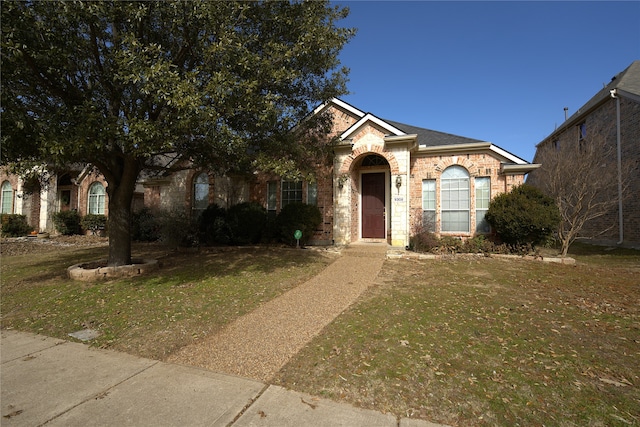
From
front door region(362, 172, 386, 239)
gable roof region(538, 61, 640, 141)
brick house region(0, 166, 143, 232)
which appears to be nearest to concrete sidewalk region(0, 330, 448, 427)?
front door region(362, 172, 386, 239)

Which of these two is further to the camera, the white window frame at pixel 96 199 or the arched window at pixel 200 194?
the white window frame at pixel 96 199

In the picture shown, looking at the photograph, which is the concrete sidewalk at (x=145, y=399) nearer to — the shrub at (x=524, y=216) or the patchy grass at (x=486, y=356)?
the patchy grass at (x=486, y=356)

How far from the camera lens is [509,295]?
602cm

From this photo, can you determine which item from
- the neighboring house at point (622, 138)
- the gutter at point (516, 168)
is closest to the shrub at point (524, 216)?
the gutter at point (516, 168)

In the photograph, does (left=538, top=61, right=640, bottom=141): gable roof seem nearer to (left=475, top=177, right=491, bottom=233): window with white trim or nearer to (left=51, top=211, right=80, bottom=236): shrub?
(left=475, top=177, right=491, bottom=233): window with white trim

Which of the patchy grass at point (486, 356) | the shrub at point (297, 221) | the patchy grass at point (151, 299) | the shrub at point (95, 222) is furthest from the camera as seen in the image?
the shrub at point (95, 222)

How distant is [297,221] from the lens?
1165 centimetres

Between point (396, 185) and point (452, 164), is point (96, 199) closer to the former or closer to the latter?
point (396, 185)

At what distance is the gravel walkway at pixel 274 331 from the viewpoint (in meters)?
3.48

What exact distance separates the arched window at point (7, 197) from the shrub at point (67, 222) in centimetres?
599

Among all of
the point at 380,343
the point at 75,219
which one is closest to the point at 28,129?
the point at 380,343

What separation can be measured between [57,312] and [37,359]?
6.49 feet

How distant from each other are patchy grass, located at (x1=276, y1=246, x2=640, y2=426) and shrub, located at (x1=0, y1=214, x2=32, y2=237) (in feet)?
78.3

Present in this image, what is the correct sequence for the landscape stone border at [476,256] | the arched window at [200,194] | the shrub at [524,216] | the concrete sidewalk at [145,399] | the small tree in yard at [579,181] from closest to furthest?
the concrete sidewalk at [145,399] < the landscape stone border at [476,256] < the shrub at [524,216] < the small tree in yard at [579,181] < the arched window at [200,194]
